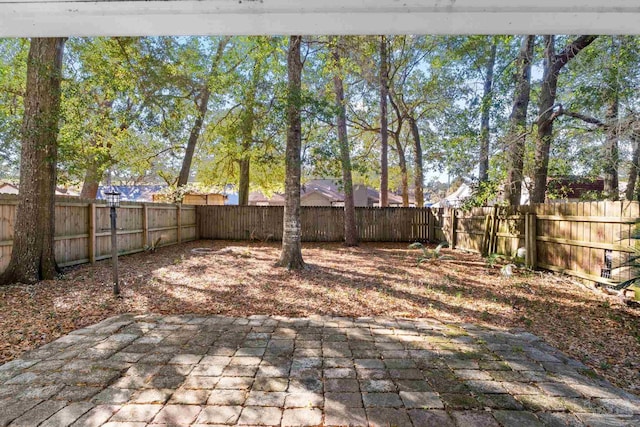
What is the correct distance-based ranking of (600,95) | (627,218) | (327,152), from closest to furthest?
1. (627,218)
2. (600,95)
3. (327,152)

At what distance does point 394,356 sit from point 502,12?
2.43 meters

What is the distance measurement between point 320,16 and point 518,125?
7.19 m

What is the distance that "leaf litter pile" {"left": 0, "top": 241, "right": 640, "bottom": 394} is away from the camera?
319 cm

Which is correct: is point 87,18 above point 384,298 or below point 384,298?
above

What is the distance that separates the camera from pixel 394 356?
268cm

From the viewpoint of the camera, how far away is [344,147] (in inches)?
349

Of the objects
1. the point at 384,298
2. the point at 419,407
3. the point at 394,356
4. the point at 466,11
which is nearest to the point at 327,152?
the point at 384,298

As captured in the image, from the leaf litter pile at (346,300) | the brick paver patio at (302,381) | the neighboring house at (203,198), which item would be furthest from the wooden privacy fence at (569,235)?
the neighboring house at (203,198)

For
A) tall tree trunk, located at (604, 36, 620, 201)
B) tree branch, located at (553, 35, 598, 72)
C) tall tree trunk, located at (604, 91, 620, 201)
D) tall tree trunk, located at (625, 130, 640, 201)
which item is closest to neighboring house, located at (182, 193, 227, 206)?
tree branch, located at (553, 35, 598, 72)

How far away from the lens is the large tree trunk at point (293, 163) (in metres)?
6.09

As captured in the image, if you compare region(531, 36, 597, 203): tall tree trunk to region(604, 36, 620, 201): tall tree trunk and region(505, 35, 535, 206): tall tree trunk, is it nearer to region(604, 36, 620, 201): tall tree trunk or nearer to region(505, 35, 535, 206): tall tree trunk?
region(505, 35, 535, 206): tall tree trunk

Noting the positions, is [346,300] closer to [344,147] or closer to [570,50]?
[344,147]

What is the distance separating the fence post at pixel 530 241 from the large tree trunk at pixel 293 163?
4385mm

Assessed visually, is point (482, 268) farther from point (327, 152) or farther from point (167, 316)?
point (167, 316)
